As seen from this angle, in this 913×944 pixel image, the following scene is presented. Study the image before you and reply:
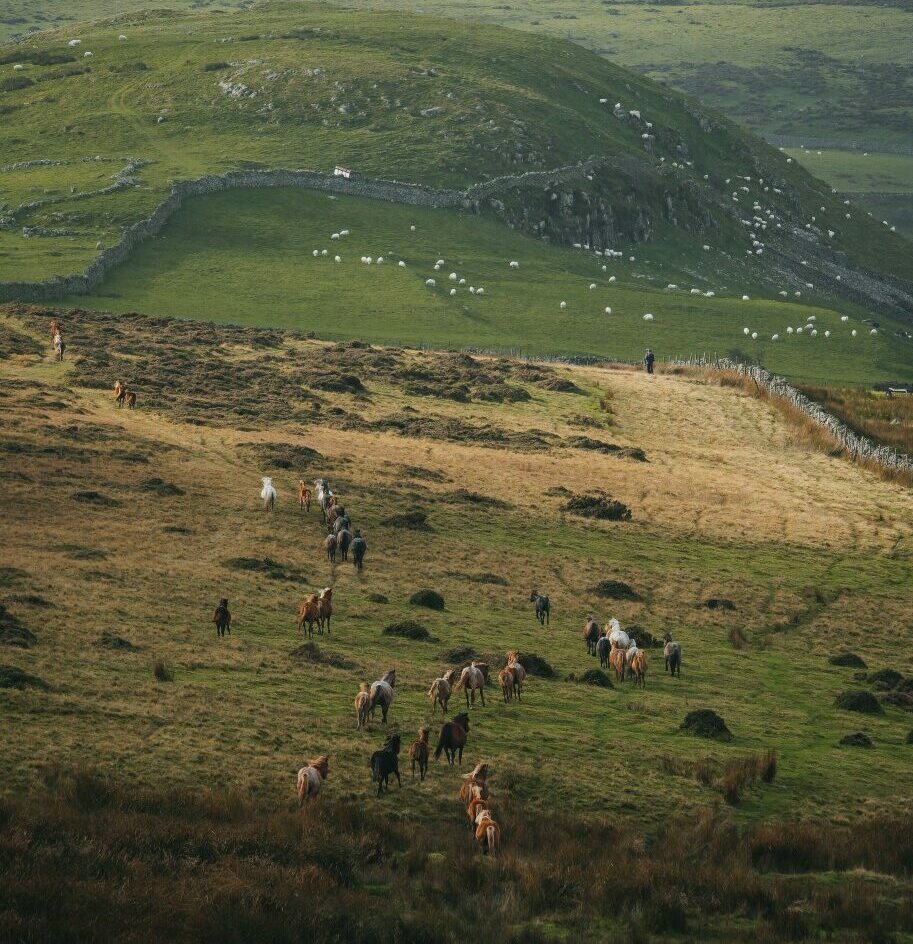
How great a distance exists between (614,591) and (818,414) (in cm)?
4975

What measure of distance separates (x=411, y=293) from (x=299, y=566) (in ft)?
247

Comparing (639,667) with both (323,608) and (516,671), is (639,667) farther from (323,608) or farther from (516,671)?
(323,608)

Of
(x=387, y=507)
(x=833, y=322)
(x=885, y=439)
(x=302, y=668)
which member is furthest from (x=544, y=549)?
(x=833, y=322)

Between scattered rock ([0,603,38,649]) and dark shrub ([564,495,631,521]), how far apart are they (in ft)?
101

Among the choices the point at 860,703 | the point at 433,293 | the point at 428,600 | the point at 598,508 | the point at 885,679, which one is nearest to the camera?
the point at 860,703

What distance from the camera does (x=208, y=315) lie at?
352 ft

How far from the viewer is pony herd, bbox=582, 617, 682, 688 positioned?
1547 inches

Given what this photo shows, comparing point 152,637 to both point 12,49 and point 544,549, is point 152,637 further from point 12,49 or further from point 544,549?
point 12,49

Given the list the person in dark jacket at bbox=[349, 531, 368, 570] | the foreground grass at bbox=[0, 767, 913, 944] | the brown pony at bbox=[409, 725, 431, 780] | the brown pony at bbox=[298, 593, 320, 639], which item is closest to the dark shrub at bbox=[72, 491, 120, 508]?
the person in dark jacket at bbox=[349, 531, 368, 570]

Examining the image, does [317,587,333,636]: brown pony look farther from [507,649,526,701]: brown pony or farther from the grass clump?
[507,649,526,701]: brown pony

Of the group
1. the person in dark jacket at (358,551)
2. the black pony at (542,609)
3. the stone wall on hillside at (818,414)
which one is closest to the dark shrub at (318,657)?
the black pony at (542,609)

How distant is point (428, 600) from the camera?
4462 cm

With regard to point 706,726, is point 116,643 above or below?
above

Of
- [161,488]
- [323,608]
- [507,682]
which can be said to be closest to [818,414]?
[161,488]
